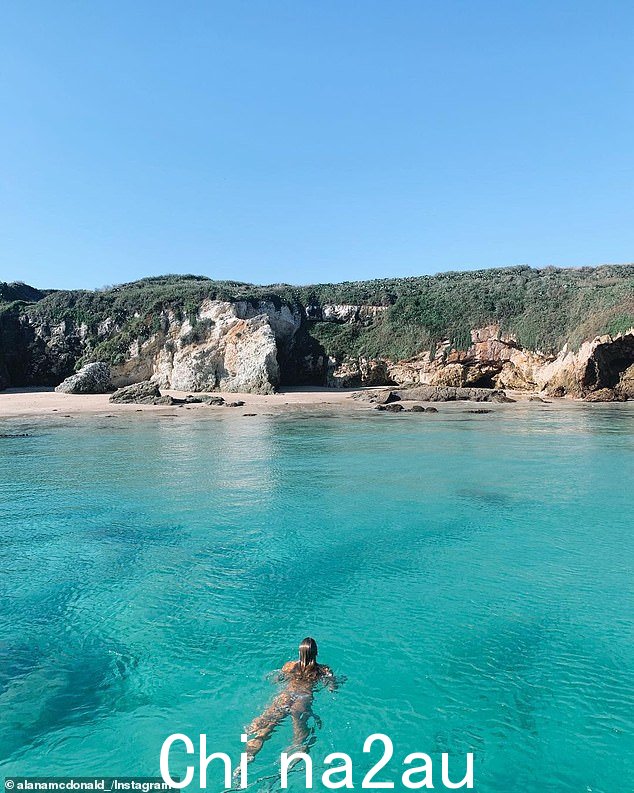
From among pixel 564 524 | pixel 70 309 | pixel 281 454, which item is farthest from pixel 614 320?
pixel 70 309

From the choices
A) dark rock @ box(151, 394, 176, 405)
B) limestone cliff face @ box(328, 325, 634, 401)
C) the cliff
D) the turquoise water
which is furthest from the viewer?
A: the cliff

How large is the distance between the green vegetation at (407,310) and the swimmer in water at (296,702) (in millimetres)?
41834

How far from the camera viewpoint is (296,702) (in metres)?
6.19

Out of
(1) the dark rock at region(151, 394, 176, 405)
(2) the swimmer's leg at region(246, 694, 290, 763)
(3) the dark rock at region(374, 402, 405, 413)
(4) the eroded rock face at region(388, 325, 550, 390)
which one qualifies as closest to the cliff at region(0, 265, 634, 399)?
(4) the eroded rock face at region(388, 325, 550, 390)

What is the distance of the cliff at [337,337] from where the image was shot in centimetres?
4469

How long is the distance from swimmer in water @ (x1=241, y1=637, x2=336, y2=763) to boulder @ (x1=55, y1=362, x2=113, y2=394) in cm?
4288

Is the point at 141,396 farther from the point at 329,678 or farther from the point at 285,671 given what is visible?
the point at 329,678

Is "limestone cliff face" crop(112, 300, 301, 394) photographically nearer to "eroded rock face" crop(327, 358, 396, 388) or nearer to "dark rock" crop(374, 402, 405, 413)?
"eroded rock face" crop(327, 358, 396, 388)

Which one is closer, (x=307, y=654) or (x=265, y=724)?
(x=265, y=724)

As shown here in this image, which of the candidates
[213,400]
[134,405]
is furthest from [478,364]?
[134,405]

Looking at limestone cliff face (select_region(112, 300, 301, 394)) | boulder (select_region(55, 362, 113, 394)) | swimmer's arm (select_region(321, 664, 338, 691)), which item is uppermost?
limestone cliff face (select_region(112, 300, 301, 394))

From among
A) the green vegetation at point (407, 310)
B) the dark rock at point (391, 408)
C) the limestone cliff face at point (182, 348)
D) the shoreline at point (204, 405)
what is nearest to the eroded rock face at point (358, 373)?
the green vegetation at point (407, 310)

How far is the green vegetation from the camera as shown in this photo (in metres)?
46.4

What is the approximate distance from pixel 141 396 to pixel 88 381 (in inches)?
277
